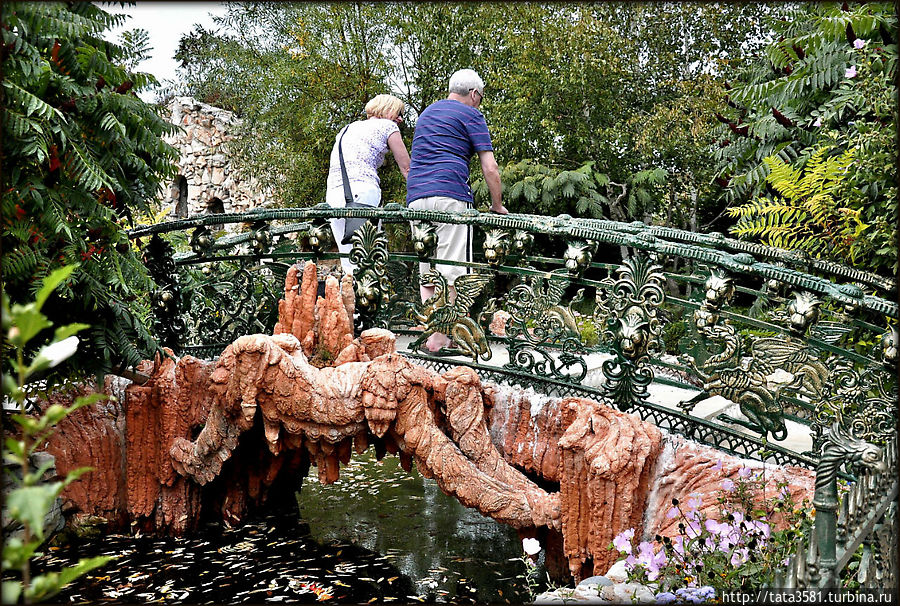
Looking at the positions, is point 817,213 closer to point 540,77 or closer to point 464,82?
point 464,82

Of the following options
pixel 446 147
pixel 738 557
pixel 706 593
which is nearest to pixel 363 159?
pixel 446 147

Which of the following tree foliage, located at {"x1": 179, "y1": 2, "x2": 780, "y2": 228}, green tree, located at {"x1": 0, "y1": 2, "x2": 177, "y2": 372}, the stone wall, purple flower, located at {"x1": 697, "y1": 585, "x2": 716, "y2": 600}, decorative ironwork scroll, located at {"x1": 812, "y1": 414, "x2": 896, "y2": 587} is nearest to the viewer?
decorative ironwork scroll, located at {"x1": 812, "y1": 414, "x2": 896, "y2": 587}

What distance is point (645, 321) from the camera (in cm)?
478

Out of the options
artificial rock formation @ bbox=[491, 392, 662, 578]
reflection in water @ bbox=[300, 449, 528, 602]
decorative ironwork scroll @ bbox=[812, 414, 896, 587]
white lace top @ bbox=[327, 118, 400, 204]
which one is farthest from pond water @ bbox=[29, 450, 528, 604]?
decorative ironwork scroll @ bbox=[812, 414, 896, 587]

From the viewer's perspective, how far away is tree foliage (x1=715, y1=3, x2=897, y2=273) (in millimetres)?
5715

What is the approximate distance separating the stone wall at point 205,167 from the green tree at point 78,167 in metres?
13.2

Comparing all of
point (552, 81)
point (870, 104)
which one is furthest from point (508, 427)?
point (552, 81)

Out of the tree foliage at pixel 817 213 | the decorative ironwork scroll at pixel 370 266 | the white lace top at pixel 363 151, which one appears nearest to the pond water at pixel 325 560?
the decorative ironwork scroll at pixel 370 266

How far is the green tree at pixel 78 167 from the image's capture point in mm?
4570

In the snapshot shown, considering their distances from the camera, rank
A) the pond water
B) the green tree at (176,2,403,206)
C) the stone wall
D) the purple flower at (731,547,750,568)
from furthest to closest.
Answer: the stone wall
the green tree at (176,2,403,206)
the pond water
the purple flower at (731,547,750,568)

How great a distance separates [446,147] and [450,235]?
63cm

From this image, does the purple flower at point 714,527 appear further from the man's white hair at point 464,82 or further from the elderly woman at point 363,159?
the elderly woman at point 363,159

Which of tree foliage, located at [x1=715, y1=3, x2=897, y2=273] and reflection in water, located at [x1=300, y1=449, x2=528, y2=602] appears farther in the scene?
tree foliage, located at [x1=715, y1=3, x2=897, y2=273]

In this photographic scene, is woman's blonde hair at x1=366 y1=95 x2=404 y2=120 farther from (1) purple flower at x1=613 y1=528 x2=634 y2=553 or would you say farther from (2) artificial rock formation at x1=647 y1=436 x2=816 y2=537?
(1) purple flower at x1=613 y1=528 x2=634 y2=553
